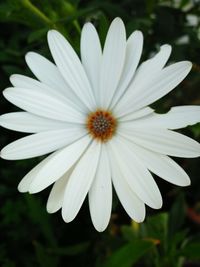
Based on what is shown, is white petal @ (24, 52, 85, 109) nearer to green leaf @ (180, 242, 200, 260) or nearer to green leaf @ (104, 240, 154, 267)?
green leaf @ (104, 240, 154, 267)

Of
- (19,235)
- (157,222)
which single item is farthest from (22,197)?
(157,222)

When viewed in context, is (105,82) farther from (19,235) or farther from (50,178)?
(19,235)

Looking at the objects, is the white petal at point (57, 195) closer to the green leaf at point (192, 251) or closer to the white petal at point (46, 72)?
the white petal at point (46, 72)

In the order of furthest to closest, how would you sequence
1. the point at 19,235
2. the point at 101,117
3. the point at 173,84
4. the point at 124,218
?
the point at 124,218
the point at 19,235
the point at 101,117
the point at 173,84

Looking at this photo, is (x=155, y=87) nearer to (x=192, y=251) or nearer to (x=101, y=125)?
(x=101, y=125)

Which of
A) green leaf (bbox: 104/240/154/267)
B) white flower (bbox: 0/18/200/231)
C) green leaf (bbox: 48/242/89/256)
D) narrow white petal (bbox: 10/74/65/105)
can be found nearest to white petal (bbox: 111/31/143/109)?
white flower (bbox: 0/18/200/231)
